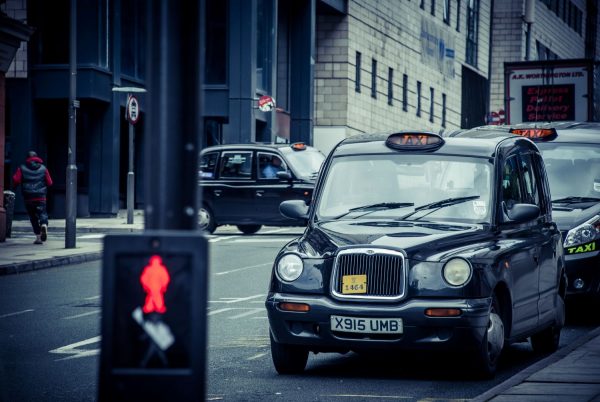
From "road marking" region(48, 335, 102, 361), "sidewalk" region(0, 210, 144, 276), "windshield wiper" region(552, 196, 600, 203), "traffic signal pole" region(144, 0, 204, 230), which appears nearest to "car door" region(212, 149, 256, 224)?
"sidewalk" region(0, 210, 144, 276)

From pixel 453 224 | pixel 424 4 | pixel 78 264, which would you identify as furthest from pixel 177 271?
pixel 424 4

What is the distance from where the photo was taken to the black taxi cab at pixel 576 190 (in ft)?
43.7

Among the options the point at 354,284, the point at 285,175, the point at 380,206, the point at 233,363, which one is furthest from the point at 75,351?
the point at 285,175

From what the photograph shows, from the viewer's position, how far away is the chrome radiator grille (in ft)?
29.7

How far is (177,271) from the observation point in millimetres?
3096

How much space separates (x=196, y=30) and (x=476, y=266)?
611 cm

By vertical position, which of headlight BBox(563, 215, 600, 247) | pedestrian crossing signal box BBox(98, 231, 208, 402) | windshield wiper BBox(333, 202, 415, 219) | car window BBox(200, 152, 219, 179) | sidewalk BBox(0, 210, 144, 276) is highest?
car window BBox(200, 152, 219, 179)

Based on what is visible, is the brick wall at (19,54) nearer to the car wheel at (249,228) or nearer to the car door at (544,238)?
the car wheel at (249,228)

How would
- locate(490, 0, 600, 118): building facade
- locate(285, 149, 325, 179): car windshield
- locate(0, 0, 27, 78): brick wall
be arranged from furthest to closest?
locate(490, 0, 600, 118): building facade, locate(0, 0, 27, 78): brick wall, locate(285, 149, 325, 179): car windshield

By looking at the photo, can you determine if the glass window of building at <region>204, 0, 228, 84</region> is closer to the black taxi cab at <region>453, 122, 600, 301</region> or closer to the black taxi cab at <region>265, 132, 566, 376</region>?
the black taxi cab at <region>453, 122, 600, 301</region>

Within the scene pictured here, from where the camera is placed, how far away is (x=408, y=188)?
10.4 m

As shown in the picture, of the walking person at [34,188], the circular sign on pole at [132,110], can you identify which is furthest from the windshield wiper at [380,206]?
the circular sign on pole at [132,110]

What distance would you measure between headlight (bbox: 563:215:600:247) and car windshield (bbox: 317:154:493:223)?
10.7 feet

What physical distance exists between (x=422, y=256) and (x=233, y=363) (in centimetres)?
194
